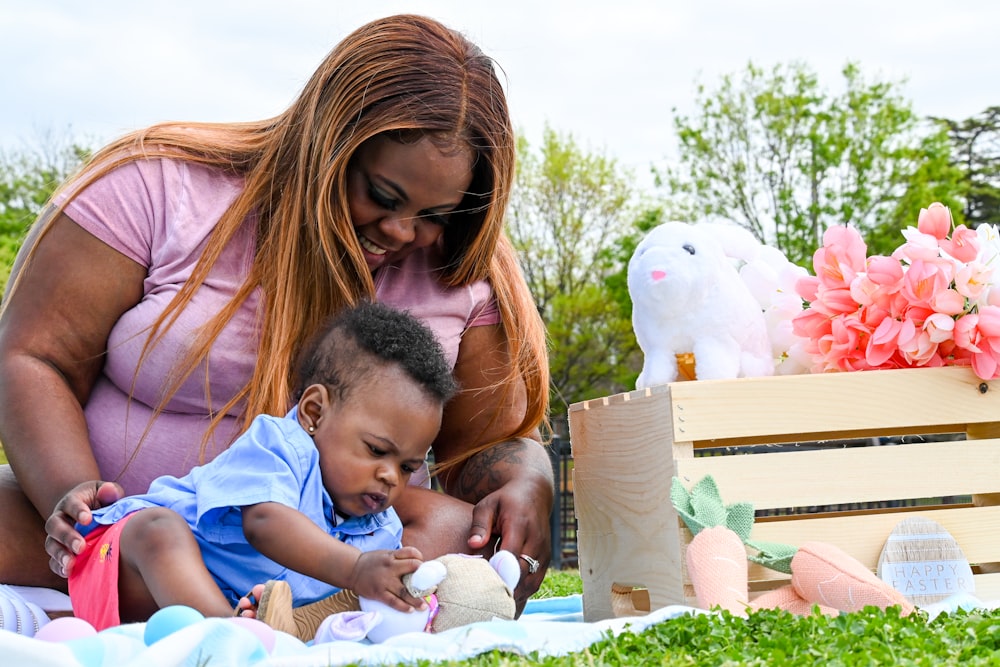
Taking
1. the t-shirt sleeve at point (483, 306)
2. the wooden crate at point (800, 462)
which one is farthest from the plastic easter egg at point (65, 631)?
the t-shirt sleeve at point (483, 306)

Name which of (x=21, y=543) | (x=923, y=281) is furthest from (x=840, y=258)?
(x=21, y=543)

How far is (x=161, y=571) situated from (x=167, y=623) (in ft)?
0.92

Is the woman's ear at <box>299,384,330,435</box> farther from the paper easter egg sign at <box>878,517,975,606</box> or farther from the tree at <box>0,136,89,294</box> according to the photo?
the tree at <box>0,136,89,294</box>

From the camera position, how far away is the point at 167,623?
5.37 ft

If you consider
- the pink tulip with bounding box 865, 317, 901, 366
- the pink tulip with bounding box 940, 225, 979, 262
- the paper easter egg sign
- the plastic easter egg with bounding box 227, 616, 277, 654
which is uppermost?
the pink tulip with bounding box 940, 225, 979, 262

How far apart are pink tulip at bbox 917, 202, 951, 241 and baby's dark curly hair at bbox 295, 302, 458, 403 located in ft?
4.45

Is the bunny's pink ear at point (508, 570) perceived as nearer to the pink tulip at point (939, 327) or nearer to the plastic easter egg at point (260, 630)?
the plastic easter egg at point (260, 630)

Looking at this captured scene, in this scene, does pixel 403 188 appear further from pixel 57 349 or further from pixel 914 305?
pixel 914 305

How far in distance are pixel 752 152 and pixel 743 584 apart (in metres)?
17.5

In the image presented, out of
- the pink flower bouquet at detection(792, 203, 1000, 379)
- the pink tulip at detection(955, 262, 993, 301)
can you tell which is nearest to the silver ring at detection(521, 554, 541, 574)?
the pink flower bouquet at detection(792, 203, 1000, 379)

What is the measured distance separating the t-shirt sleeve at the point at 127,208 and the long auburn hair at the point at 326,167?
0.04 meters

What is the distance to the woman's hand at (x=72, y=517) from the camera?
204 centimetres

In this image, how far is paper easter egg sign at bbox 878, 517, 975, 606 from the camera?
240 cm

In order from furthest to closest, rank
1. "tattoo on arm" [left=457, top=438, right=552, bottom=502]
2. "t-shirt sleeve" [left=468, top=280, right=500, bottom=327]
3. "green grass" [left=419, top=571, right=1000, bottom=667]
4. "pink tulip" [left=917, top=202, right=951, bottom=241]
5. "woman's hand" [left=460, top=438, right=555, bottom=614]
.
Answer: "t-shirt sleeve" [left=468, top=280, right=500, bottom=327] < "tattoo on arm" [left=457, top=438, right=552, bottom=502] < "pink tulip" [left=917, top=202, right=951, bottom=241] < "woman's hand" [left=460, top=438, right=555, bottom=614] < "green grass" [left=419, top=571, right=1000, bottom=667]
